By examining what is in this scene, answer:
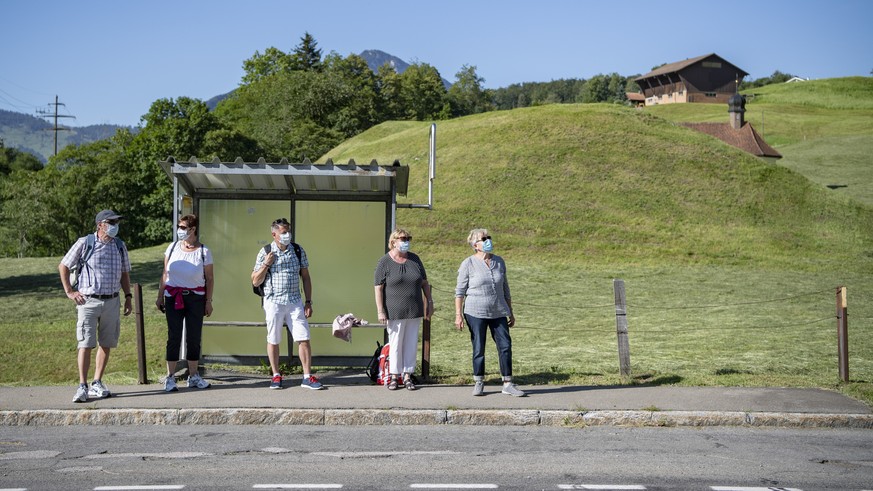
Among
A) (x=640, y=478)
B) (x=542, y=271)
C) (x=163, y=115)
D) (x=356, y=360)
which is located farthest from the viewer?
(x=163, y=115)

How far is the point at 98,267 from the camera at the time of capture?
32.4 feet

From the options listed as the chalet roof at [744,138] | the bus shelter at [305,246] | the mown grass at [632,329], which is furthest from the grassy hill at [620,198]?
the bus shelter at [305,246]

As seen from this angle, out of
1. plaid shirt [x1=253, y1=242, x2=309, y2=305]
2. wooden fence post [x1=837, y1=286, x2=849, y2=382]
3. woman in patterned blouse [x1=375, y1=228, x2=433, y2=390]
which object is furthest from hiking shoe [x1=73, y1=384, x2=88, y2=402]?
wooden fence post [x1=837, y1=286, x2=849, y2=382]

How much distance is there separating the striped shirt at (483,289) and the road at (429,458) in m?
1.66

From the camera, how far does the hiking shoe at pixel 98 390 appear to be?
988 centimetres

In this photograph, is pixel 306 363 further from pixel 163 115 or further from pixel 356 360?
pixel 163 115

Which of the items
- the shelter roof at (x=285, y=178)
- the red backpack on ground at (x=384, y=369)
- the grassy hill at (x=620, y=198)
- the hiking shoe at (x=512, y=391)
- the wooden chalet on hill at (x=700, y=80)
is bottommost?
the hiking shoe at (x=512, y=391)

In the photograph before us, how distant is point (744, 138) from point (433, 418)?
71.1 meters

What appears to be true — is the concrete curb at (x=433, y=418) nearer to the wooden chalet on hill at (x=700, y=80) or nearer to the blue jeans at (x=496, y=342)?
the blue jeans at (x=496, y=342)

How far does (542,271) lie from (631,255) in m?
5.52

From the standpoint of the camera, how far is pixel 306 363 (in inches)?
413

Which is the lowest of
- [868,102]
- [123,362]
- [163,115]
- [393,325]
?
[123,362]

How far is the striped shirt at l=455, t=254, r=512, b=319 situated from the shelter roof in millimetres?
1964

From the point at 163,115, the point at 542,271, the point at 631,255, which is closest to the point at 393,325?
the point at 542,271
